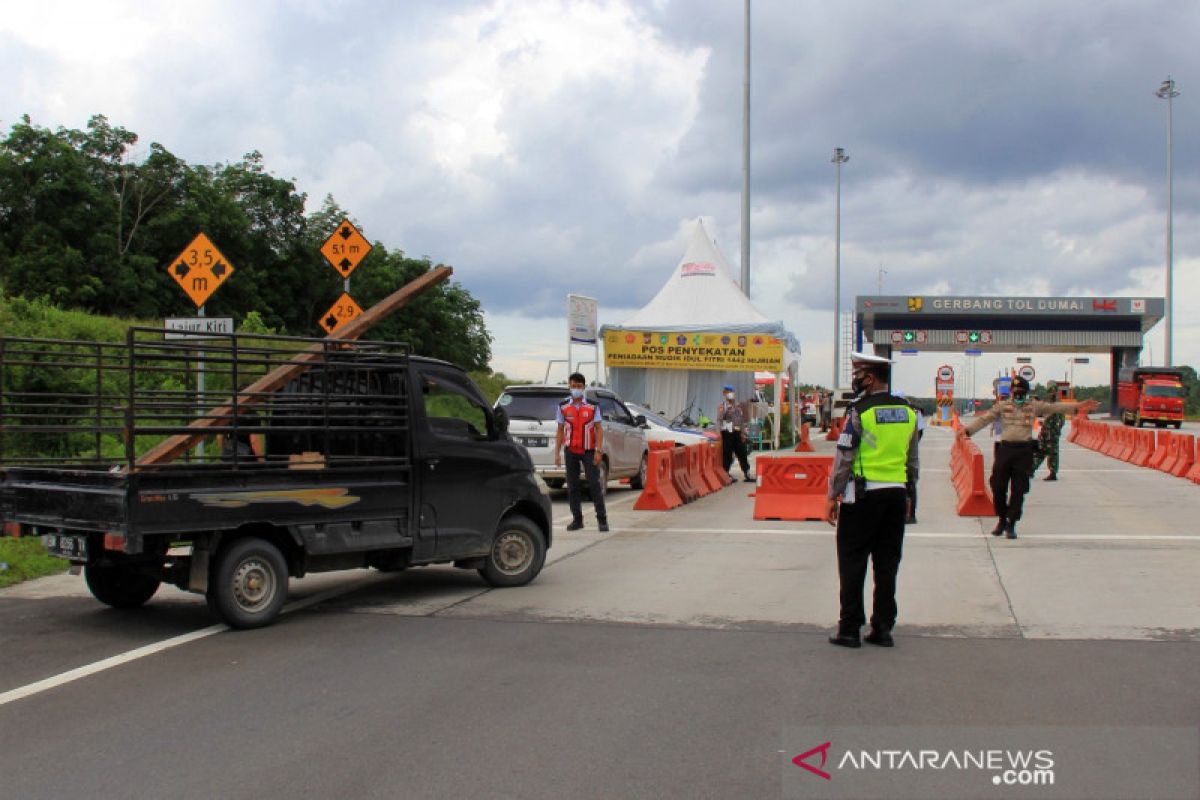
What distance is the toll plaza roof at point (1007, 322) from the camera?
230 ft

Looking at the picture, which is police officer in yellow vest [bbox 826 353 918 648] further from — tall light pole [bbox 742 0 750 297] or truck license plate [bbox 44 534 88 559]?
tall light pole [bbox 742 0 750 297]

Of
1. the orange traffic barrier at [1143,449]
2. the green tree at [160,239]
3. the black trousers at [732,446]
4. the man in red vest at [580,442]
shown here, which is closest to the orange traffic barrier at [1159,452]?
the orange traffic barrier at [1143,449]

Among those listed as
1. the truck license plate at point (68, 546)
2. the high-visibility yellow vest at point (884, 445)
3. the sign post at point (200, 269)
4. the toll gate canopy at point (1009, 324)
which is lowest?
the truck license plate at point (68, 546)

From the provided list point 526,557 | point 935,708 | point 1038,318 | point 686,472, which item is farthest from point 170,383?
point 1038,318

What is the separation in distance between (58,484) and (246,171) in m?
42.6

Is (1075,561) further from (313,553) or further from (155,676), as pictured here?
(155,676)

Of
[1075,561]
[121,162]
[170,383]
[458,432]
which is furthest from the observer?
[121,162]

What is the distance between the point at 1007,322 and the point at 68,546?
2842 inches

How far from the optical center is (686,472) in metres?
17.9

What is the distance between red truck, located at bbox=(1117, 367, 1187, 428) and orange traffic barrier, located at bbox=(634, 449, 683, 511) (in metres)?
43.8

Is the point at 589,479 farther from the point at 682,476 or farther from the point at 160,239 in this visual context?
the point at 160,239

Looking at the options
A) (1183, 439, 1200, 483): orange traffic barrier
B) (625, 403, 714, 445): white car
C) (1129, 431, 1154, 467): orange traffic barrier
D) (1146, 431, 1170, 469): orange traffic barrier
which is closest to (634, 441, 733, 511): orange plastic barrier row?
(625, 403, 714, 445): white car

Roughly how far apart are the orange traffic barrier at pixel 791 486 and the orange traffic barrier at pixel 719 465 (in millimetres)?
4733

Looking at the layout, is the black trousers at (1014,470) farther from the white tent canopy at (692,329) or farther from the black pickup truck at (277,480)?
the white tent canopy at (692,329)
